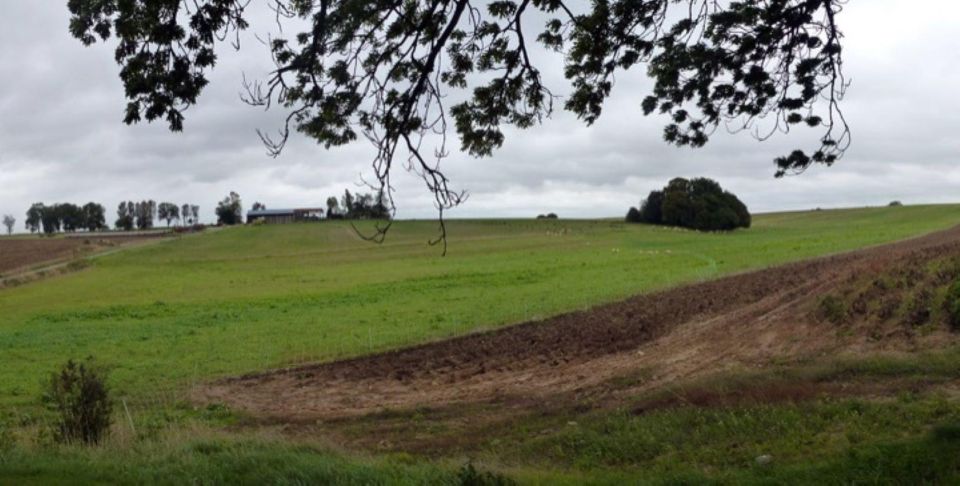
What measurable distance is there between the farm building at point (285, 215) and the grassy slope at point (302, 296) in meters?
35.7

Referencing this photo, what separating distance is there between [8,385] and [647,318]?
15.8m

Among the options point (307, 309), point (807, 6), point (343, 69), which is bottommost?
point (307, 309)

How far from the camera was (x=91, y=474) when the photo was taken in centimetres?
824

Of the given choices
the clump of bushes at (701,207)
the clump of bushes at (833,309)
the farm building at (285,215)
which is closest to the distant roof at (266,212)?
the farm building at (285,215)

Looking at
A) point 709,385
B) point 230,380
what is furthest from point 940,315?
point 230,380

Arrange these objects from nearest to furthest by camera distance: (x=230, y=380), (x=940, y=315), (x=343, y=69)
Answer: (x=343, y=69) < (x=940, y=315) < (x=230, y=380)

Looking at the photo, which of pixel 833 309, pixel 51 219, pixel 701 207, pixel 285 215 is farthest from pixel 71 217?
pixel 833 309

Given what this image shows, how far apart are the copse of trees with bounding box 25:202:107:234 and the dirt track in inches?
6665

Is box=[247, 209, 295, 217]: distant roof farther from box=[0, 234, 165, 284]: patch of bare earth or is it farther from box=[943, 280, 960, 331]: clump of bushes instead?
box=[943, 280, 960, 331]: clump of bushes

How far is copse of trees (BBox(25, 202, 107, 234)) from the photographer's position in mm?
170750

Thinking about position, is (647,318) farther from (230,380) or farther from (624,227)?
(624,227)

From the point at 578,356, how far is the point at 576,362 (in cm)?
64

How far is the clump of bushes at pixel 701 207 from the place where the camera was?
345ft

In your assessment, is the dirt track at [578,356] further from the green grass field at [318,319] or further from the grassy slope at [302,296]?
the grassy slope at [302,296]
